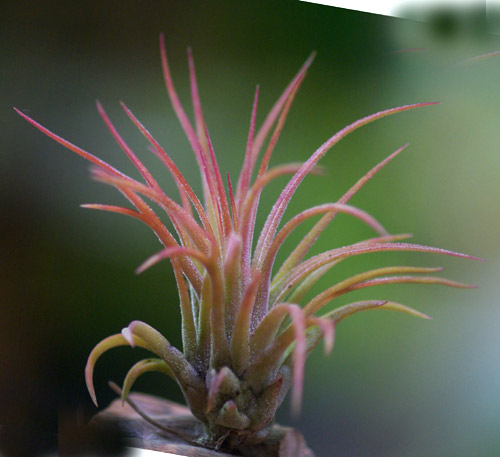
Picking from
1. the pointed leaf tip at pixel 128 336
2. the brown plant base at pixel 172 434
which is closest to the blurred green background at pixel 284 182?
the brown plant base at pixel 172 434

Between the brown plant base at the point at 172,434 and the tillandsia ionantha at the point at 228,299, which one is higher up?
the tillandsia ionantha at the point at 228,299

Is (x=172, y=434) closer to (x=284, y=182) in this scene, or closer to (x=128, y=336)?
(x=128, y=336)

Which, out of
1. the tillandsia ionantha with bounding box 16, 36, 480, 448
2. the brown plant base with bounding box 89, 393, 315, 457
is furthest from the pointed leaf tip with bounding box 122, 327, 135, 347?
the brown plant base with bounding box 89, 393, 315, 457

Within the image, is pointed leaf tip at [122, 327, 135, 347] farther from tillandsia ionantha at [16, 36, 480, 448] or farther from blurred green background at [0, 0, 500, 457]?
blurred green background at [0, 0, 500, 457]

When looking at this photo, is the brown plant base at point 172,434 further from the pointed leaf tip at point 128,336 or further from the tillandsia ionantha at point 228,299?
the pointed leaf tip at point 128,336

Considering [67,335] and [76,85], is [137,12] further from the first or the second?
[67,335]

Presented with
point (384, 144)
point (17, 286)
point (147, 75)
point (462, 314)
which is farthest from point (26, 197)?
point (462, 314)

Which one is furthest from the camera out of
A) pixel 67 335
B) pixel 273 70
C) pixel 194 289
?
pixel 273 70
